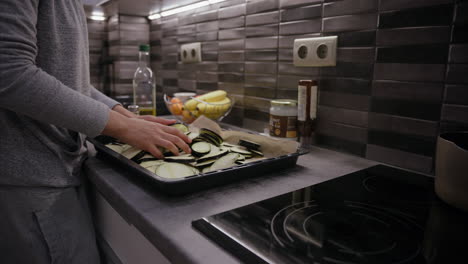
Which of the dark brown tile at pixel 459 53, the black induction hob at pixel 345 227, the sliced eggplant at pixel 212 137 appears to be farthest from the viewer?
the sliced eggplant at pixel 212 137

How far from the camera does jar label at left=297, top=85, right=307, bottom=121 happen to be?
998 mm

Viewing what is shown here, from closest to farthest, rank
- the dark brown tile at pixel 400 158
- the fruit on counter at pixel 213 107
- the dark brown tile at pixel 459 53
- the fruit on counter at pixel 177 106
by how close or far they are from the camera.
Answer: the dark brown tile at pixel 459 53 < the dark brown tile at pixel 400 158 < the fruit on counter at pixel 213 107 < the fruit on counter at pixel 177 106

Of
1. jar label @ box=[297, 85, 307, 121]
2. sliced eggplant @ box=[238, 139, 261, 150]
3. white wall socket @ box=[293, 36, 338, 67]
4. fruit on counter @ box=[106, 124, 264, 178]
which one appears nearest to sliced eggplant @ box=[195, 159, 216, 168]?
fruit on counter @ box=[106, 124, 264, 178]

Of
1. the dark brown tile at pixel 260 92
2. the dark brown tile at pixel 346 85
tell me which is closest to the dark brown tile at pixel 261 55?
the dark brown tile at pixel 260 92

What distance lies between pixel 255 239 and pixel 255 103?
0.90 meters

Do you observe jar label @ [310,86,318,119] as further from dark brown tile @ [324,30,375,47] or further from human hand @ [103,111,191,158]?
human hand @ [103,111,191,158]

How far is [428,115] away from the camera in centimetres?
80

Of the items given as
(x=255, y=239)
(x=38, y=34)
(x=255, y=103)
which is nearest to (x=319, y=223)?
(x=255, y=239)

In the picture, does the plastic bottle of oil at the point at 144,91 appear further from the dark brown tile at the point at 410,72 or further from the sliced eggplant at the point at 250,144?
the dark brown tile at the point at 410,72

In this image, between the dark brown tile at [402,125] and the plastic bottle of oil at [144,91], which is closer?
the dark brown tile at [402,125]

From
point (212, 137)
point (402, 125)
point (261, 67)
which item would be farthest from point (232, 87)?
point (402, 125)

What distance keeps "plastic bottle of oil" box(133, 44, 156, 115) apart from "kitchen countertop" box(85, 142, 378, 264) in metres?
0.59

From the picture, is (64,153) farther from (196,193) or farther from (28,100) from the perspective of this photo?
(196,193)

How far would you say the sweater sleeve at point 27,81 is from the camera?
60 centimetres
